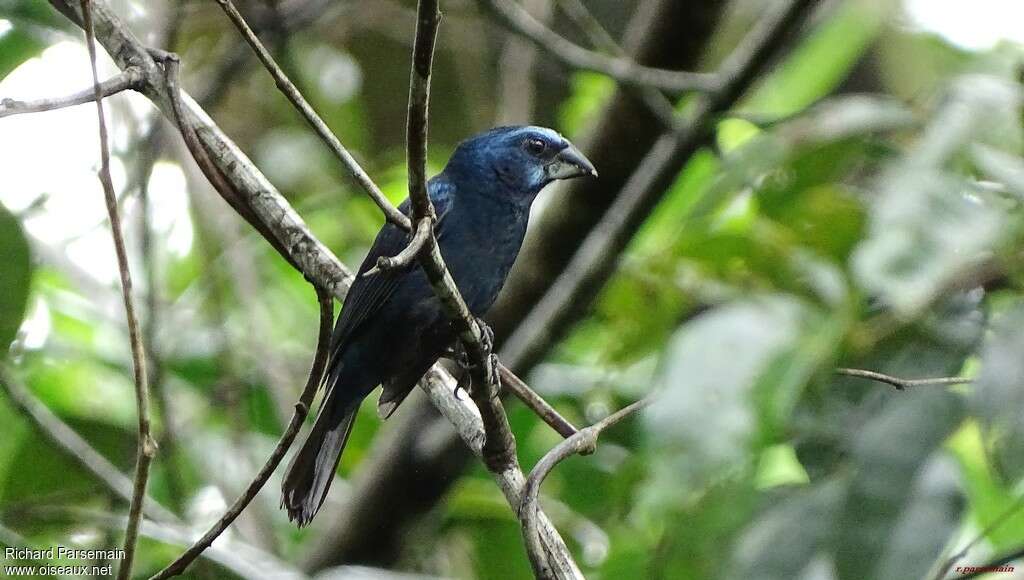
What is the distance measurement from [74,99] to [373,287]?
1169 millimetres

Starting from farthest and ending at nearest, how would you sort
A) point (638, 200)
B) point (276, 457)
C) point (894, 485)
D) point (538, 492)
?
1. point (638, 200)
2. point (894, 485)
3. point (276, 457)
4. point (538, 492)

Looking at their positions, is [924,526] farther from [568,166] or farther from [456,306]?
[568,166]

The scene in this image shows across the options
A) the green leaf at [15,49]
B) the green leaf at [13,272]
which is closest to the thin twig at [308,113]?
the green leaf at [13,272]

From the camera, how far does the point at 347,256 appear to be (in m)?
5.52

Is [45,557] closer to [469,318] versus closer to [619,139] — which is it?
[469,318]

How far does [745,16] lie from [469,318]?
483cm

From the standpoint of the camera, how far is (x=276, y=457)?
2406 millimetres

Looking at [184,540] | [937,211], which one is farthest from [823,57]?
[184,540]

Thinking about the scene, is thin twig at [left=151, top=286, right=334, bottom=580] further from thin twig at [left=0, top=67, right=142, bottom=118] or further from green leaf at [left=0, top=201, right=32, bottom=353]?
green leaf at [left=0, top=201, right=32, bottom=353]

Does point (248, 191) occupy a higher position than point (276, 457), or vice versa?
point (248, 191)

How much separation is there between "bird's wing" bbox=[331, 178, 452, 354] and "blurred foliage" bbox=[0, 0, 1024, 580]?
0.64 m

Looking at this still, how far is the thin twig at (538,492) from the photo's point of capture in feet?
7.17

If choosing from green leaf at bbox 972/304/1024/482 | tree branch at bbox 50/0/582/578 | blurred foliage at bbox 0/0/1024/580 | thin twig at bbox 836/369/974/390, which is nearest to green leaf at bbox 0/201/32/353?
blurred foliage at bbox 0/0/1024/580

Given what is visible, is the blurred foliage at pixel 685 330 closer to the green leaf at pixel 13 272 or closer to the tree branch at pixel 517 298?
→ the green leaf at pixel 13 272
